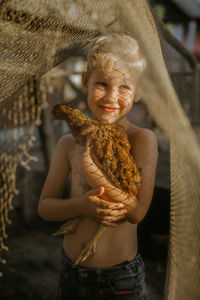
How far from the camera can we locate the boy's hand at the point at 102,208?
846mm

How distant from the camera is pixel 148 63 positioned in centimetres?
81

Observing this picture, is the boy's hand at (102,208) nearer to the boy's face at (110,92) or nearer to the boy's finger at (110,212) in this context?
the boy's finger at (110,212)

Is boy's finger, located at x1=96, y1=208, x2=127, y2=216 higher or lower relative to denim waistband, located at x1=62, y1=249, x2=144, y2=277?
higher

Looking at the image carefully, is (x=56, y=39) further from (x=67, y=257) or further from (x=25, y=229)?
(x=25, y=229)

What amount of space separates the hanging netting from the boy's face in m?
0.05

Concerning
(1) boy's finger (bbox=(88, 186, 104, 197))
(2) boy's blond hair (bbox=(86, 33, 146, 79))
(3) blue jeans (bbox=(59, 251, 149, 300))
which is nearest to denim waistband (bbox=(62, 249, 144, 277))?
(3) blue jeans (bbox=(59, 251, 149, 300))

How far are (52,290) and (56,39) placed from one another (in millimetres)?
1819

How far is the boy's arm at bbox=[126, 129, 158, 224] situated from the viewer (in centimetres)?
87

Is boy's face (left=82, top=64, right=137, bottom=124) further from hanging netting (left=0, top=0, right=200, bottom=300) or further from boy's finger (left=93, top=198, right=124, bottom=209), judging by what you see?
boy's finger (left=93, top=198, right=124, bottom=209)

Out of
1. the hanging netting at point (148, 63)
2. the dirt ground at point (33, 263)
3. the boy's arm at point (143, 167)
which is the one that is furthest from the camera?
the dirt ground at point (33, 263)

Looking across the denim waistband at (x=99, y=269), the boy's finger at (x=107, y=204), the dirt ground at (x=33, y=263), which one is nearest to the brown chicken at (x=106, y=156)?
the boy's finger at (x=107, y=204)

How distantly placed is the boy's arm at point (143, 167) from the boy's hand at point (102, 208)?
0.12ft

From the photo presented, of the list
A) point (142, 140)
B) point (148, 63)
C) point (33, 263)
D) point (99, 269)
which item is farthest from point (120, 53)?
point (33, 263)

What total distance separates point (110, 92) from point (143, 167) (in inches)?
10.1
